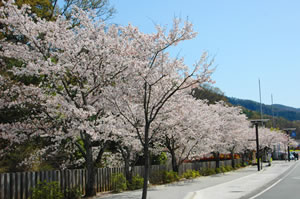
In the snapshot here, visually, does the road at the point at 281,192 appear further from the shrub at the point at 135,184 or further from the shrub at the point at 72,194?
the shrub at the point at 72,194

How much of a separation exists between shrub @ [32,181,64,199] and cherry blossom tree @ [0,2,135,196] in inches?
74.2

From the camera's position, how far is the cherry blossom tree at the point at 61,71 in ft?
45.3

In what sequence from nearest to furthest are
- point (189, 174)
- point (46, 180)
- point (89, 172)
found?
point (46, 180) → point (89, 172) → point (189, 174)

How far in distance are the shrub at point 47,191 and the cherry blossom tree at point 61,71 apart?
1.89 metres

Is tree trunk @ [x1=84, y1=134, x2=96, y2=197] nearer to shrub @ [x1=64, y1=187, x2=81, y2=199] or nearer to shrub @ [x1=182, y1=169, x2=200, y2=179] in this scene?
shrub @ [x1=64, y1=187, x2=81, y2=199]

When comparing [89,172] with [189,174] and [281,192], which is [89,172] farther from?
[189,174]

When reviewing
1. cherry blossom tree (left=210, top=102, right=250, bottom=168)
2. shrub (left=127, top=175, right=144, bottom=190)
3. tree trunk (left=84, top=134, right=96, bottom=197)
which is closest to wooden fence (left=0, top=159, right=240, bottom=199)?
tree trunk (left=84, top=134, right=96, bottom=197)

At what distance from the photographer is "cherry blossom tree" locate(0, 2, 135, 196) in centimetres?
1380

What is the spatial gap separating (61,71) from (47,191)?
15.9ft

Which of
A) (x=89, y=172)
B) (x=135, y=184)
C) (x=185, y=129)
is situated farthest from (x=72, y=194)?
(x=185, y=129)

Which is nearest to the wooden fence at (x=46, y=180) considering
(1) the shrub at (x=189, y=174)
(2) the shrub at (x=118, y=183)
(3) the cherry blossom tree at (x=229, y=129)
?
(2) the shrub at (x=118, y=183)

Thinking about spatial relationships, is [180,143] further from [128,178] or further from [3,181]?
[3,181]

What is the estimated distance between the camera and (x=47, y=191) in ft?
44.8

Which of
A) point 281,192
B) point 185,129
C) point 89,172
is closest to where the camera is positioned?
point 89,172
